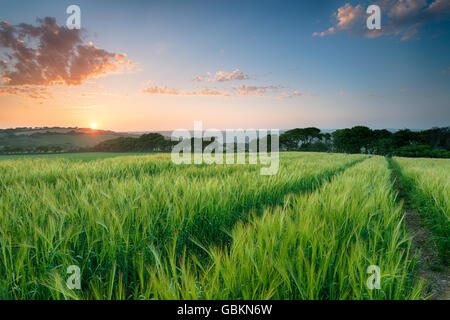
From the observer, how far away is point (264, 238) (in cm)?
150

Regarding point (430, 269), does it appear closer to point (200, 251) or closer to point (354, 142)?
point (200, 251)

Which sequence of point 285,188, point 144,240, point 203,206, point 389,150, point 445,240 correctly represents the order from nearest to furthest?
point 144,240
point 203,206
point 445,240
point 285,188
point 389,150

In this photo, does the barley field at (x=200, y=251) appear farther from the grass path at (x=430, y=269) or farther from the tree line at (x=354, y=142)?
the tree line at (x=354, y=142)

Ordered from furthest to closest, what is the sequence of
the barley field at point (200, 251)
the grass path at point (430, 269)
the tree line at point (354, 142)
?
1. the tree line at point (354, 142)
2. the grass path at point (430, 269)
3. the barley field at point (200, 251)

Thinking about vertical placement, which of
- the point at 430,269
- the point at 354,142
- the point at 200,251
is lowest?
the point at 430,269

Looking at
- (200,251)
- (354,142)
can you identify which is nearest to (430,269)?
(200,251)

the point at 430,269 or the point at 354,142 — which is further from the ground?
the point at 354,142

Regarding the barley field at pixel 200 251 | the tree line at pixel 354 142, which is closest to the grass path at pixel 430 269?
the barley field at pixel 200 251

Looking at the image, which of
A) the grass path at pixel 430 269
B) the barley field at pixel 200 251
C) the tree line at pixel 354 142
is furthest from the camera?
the tree line at pixel 354 142

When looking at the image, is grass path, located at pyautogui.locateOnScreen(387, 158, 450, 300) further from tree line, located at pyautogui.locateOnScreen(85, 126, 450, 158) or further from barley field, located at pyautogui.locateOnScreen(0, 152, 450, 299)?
tree line, located at pyautogui.locateOnScreen(85, 126, 450, 158)

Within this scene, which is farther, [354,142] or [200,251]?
[354,142]

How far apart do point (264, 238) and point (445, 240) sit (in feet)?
8.84
